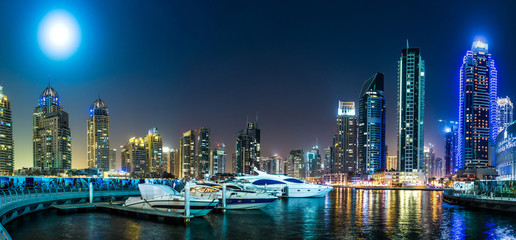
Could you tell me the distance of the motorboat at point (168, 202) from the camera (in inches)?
1280

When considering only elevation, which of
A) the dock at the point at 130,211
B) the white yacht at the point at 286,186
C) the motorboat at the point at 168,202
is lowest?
the white yacht at the point at 286,186

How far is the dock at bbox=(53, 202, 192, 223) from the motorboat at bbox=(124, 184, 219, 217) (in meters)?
1.17

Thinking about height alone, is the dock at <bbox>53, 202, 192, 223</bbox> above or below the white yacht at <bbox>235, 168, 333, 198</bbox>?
above

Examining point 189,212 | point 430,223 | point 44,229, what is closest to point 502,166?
point 430,223

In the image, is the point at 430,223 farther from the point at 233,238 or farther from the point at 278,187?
the point at 278,187

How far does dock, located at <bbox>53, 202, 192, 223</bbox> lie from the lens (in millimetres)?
30680

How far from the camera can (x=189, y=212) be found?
30.6 m

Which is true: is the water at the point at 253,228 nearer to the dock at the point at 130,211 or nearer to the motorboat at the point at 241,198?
the dock at the point at 130,211

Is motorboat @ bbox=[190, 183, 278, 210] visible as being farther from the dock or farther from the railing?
the railing

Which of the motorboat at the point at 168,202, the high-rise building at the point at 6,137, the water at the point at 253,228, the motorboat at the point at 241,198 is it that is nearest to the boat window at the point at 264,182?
the motorboat at the point at 241,198

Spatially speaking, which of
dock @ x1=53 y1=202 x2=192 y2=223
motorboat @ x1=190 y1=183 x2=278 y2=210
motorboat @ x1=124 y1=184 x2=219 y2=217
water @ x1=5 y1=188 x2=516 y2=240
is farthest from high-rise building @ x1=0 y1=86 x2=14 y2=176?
motorboat @ x1=124 y1=184 x2=219 y2=217

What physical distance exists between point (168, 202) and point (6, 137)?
18859 cm

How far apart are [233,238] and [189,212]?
6.15 meters

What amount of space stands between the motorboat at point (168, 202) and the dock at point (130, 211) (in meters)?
1.17
